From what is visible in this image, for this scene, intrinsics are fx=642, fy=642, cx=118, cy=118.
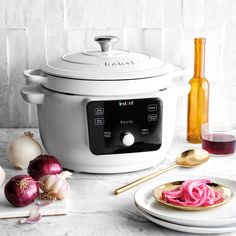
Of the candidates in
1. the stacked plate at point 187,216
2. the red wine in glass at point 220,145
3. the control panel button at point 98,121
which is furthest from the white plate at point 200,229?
the red wine in glass at point 220,145

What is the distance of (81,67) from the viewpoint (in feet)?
5.12

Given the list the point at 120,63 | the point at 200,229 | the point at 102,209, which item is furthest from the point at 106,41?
the point at 200,229

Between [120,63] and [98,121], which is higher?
[120,63]

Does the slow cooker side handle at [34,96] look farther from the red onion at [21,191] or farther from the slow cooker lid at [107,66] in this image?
the red onion at [21,191]

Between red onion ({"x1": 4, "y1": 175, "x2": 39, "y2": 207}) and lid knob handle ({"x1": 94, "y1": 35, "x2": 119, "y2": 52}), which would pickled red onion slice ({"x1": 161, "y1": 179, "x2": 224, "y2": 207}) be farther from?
lid knob handle ({"x1": 94, "y1": 35, "x2": 119, "y2": 52})

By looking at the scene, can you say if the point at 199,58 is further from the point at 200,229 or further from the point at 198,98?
the point at 200,229

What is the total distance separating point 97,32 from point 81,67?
1.33ft

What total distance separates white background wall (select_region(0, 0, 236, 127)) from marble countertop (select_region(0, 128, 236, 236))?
371 mm

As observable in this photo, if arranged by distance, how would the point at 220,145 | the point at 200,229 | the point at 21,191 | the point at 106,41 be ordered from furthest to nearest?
the point at 220,145 → the point at 106,41 → the point at 21,191 → the point at 200,229

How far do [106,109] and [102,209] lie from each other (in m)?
0.27

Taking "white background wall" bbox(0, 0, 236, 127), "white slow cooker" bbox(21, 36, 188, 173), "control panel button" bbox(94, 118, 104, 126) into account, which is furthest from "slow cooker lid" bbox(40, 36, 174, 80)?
"white background wall" bbox(0, 0, 236, 127)

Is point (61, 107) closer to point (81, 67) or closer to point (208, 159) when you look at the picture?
point (81, 67)

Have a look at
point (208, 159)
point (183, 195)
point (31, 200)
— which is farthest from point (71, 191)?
point (208, 159)

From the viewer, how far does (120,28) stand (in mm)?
1943
